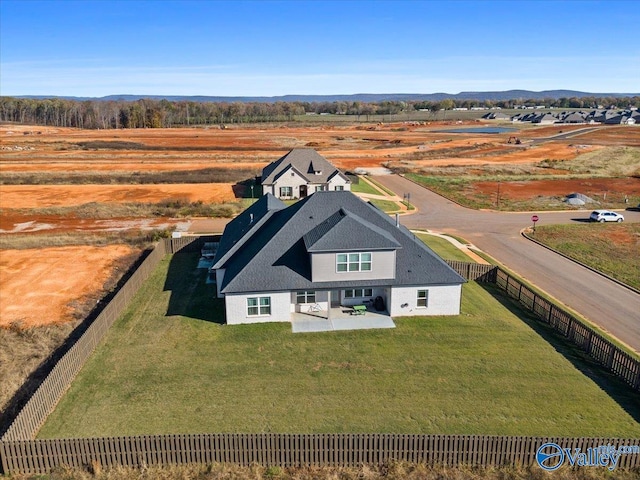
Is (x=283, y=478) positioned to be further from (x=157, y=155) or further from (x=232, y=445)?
(x=157, y=155)

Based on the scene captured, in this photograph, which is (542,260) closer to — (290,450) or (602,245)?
(602,245)

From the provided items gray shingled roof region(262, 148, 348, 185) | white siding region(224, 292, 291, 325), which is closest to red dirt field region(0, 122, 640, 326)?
gray shingled roof region(262, 148, 348, 185)

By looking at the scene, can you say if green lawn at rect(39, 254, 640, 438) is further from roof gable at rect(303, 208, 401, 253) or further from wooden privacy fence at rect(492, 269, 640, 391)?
roof gable at rect(303, 208, 401, 253)

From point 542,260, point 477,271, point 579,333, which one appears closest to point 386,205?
point 542,260

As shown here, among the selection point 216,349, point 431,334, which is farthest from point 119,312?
point 431,334

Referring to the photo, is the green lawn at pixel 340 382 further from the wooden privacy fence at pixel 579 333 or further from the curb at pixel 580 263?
the curb at pixel 580 263

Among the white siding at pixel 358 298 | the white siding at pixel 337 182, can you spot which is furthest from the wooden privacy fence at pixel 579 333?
the white siding at pixel 337 182

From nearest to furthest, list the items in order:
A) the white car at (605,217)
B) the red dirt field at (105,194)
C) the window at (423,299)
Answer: the window at (423,299), the white car at (605,217), the red dirt field at (105,194)
